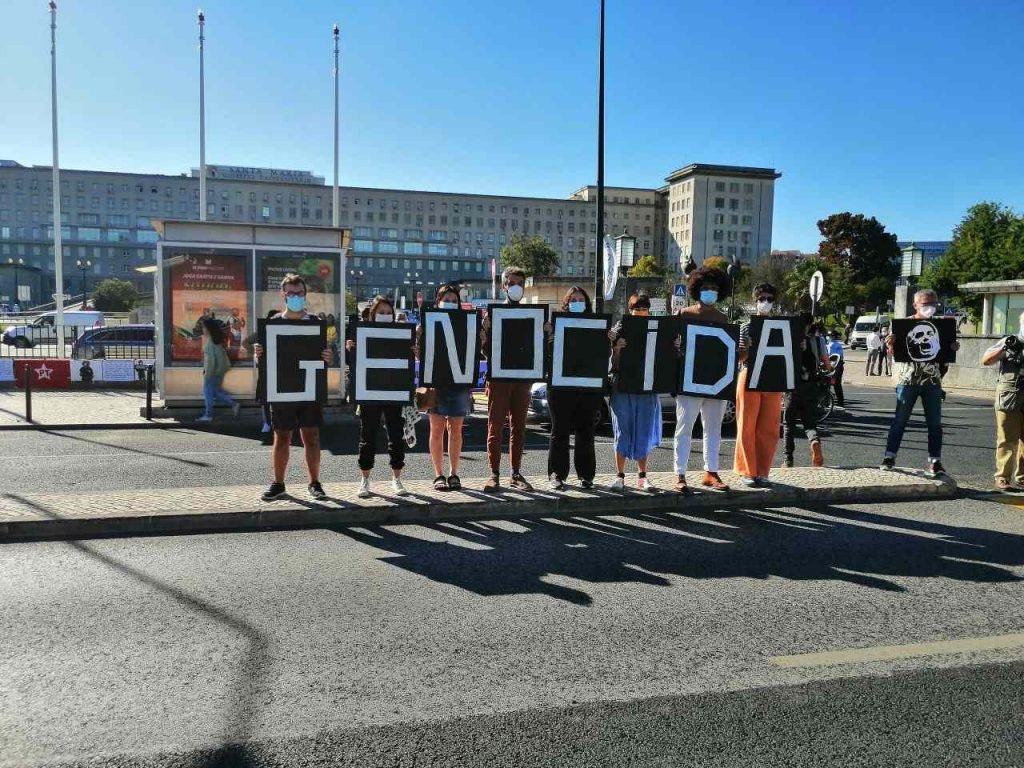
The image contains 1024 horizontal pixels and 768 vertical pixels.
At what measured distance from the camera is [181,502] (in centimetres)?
677

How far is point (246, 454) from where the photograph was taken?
10641mm

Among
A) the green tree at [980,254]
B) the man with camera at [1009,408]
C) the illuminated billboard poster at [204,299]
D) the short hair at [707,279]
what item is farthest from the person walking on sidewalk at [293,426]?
the green tree at [980,254]

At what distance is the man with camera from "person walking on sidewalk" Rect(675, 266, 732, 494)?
2.87m

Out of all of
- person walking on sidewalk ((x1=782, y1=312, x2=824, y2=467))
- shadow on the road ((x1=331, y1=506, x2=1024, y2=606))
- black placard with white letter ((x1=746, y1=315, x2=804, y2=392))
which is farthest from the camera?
person walking on sidewalk ((x1=782, y1=312, x2=824, y2=467))

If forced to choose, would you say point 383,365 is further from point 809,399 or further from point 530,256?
point 530,256

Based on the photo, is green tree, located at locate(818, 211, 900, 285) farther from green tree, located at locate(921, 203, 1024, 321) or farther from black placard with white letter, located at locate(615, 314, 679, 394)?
black placard with white letter, located at locate(615, 314, 679, 394)

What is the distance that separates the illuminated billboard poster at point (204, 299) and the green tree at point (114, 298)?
266 ft

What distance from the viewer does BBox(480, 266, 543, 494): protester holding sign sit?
295 inches

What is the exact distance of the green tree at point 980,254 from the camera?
4406 cm

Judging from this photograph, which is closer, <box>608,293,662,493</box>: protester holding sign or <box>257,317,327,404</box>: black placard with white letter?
<box>257,317,327,404</box>: black placard with white letter

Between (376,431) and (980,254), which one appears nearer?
(376,431)

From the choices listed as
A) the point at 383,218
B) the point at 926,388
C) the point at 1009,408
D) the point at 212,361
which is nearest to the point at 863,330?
the point at 1009,408

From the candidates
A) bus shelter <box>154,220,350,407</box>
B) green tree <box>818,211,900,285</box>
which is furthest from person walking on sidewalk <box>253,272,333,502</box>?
green tree <box>818,211,900,285</box>

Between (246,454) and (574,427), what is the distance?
17.6 feet
